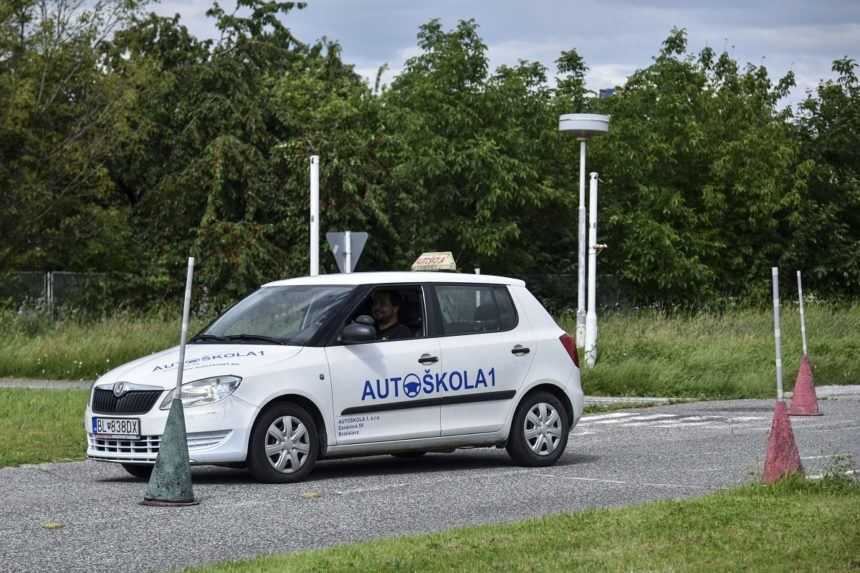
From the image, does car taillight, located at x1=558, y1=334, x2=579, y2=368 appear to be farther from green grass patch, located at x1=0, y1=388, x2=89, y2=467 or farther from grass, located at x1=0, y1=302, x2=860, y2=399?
grass, located at x1=0, y1=302, x2=860, y2=399

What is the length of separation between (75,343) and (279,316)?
49.7 feet

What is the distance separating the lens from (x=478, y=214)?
4588 cm

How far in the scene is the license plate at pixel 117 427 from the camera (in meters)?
12.4

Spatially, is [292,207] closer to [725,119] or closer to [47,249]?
[47,249]

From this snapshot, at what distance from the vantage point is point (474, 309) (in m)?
14.1

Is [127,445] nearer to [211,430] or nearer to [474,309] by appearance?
[211,430]

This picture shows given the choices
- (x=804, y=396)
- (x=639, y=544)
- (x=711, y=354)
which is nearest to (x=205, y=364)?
(x=639, y=544)

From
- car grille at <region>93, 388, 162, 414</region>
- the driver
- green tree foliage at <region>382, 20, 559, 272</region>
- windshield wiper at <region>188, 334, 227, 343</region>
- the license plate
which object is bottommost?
the license plate

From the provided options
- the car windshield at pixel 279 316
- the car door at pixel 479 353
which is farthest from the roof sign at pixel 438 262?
the car windshield at pixel 279 316

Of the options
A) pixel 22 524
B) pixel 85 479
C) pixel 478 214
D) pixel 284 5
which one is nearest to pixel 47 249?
pixel 478 214

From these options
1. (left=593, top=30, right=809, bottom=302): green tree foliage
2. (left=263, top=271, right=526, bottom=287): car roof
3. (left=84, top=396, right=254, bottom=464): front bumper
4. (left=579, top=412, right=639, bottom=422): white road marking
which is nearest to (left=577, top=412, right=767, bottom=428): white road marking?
(left=579, top=412, right=639, bottom=422): white road marking

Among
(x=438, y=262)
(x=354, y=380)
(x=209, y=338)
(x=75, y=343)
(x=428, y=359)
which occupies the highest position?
(x=438, y=262)

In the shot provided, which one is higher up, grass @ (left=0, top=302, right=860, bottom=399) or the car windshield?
the car windshield

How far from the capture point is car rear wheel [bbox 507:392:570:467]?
45.9ft
